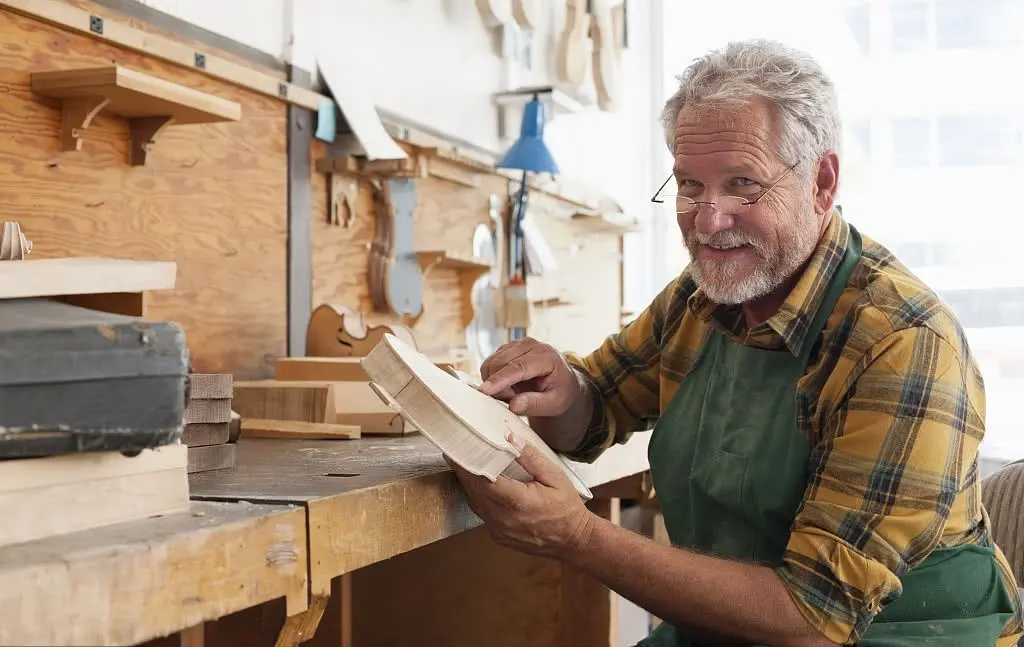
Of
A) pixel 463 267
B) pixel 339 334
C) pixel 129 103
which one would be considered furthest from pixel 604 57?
pixel 129 103

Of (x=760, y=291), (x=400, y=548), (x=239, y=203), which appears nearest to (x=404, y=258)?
(x=239, y=203)

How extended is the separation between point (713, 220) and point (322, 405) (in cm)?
79

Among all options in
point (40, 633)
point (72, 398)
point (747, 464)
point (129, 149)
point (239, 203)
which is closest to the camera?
point (40, 633)

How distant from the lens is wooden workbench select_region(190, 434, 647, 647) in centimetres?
115

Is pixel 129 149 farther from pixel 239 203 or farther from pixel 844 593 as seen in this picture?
pixel 844 593

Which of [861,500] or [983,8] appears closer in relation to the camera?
[861,500]

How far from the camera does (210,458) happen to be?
1346mm

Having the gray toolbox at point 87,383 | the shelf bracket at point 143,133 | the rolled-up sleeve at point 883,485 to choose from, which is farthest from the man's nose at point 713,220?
the shelf bracket at point 143,133

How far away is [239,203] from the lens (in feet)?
7.36

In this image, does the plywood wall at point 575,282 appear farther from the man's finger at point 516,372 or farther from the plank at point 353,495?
the plank at point 353,495

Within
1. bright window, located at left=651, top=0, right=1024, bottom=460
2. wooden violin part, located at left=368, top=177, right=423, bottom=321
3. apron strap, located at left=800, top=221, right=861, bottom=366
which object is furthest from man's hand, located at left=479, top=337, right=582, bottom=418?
bright window, located at left=651, top=0, right=1024, bottom=460

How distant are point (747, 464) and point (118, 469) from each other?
2.96 ft

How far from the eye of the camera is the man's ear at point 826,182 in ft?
5.24

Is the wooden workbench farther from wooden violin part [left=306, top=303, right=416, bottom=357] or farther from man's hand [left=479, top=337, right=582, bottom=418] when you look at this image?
wooden violin part [left=306, top=303, right=416, bottom=357]
